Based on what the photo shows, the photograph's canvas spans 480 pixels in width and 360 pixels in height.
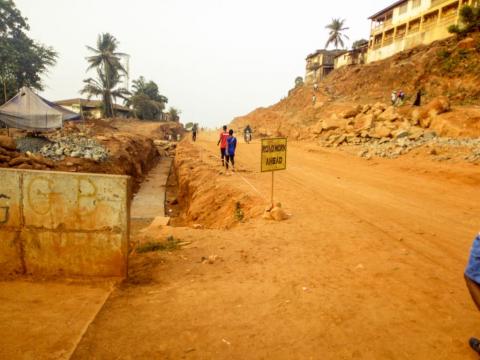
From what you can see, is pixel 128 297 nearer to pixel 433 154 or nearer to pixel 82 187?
pixel 82 187

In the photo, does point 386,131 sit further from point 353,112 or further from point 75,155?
point 75,155

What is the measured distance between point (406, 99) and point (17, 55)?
3239cm

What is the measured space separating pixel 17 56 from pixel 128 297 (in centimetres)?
3149

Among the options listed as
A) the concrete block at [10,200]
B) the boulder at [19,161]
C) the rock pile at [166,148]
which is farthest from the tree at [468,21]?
the concrete block at [10,200]

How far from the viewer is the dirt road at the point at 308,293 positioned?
2.80m

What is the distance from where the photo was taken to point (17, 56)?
2667 centimetres

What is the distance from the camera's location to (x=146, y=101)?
4566cm

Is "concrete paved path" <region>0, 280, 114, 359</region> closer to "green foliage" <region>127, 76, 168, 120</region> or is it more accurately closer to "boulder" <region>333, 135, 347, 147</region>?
"boulder" <region>333, 135, 347, 147</region>

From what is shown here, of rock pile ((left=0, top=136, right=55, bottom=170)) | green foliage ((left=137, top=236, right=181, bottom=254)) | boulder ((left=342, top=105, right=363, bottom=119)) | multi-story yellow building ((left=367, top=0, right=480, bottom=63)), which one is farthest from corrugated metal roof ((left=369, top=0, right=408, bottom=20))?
green foliage ((left=137, top=236, right=181, bottom=254))

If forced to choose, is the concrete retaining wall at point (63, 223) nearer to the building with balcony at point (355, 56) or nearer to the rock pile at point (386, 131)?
the rock pile at point (386, 131)

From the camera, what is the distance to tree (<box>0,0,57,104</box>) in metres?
26.2

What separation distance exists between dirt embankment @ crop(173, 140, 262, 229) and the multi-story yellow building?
27.2m

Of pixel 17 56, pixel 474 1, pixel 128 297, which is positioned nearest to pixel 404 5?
pixel 474 1

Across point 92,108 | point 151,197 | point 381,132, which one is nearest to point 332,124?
point 381,132
